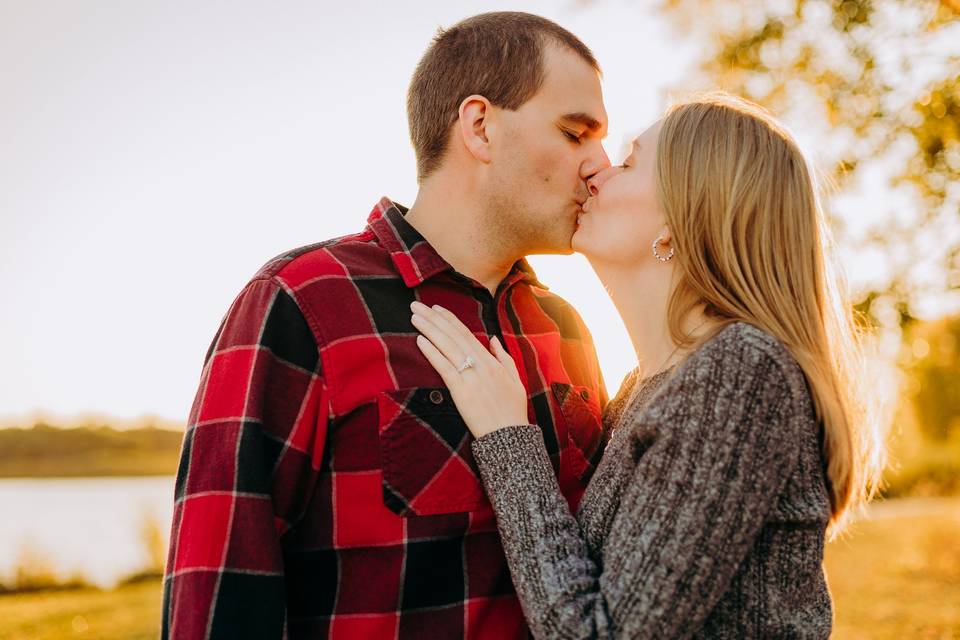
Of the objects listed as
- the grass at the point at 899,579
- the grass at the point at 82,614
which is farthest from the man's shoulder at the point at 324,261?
the grass at the point at 899,579

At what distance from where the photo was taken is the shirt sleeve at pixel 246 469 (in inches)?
65.2

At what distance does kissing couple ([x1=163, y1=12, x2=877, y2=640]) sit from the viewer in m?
1.64

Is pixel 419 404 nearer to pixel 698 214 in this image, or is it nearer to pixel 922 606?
pixel 698 214

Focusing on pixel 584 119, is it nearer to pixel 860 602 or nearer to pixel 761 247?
pixel 761 247

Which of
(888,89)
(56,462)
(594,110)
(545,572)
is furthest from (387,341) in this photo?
(56,462)

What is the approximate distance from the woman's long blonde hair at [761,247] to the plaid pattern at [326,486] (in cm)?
68

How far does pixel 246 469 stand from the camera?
1692 mm

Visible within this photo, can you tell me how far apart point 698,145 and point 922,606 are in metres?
7.18

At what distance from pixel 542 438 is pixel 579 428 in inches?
13.8

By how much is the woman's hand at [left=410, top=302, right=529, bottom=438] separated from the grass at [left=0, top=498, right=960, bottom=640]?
5.32 meters

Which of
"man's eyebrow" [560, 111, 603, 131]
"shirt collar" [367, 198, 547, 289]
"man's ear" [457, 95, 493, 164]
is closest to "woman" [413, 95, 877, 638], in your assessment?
"shirt collar" [367, 198, 547, 289]

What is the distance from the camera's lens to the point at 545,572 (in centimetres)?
170

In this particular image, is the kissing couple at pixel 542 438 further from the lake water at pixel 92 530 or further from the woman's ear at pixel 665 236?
the lake water at pixel 92 530

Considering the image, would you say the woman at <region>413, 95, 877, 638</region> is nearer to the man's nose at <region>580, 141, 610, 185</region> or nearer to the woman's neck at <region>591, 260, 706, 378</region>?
the woman's neck at <region>591, 260, 706, 378</region>
